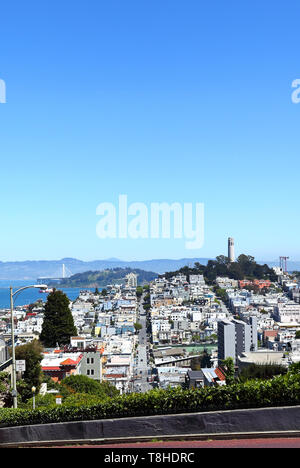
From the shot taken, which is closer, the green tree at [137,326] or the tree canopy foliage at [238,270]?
the green tree at [137,326]

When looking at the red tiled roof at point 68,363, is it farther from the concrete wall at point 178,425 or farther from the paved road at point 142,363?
the concrete wall at point 178,425

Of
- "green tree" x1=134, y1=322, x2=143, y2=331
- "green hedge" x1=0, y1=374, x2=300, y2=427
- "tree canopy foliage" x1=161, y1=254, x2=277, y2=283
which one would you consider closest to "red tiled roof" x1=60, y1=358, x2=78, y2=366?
"green hedge" x1=0, y1=374, x2=300, y2=427

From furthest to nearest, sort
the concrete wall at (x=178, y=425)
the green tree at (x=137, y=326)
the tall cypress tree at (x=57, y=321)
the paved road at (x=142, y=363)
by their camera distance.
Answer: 1. the green tree at (x=137, y=326)
2. the paved road at (x=142, y=363)
3. the tall cypress tree at (x=57, y=321)
4. the concrete wall at (x=178, y=425)

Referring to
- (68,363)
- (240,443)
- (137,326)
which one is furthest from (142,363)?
(240,443)

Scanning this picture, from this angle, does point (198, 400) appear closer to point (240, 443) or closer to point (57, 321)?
point (240, 443)

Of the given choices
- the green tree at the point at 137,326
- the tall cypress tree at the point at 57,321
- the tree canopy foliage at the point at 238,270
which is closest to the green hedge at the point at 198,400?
the tall cypress tree at the point at 57,321

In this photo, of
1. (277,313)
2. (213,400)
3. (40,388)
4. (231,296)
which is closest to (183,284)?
(231,296)

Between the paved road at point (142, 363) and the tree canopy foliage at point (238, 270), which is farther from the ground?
the tree canopy foliage at point (238, 270)
